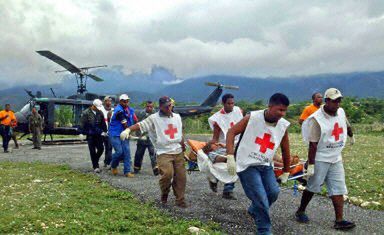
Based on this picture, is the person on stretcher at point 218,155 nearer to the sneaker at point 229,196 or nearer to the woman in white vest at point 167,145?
the woman in white vest at point 167,145

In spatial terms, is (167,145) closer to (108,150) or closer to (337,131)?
(337,131)

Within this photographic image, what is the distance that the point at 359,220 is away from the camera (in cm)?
671

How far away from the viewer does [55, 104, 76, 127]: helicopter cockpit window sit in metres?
24.3

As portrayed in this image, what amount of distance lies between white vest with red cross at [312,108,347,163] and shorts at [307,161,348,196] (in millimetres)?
98

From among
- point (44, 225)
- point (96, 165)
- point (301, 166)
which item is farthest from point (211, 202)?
point (96, 165)

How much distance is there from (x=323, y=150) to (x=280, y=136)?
43.0 inches

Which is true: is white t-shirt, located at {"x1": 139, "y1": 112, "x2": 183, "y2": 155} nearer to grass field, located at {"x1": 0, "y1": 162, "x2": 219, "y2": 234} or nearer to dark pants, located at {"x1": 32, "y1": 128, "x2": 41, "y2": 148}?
grass field, located at {"x1": 0, "y1": 162, "x2": 219, "y2": 234}

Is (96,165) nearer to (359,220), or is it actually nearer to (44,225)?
(44,225)

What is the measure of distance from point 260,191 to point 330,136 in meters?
1.68

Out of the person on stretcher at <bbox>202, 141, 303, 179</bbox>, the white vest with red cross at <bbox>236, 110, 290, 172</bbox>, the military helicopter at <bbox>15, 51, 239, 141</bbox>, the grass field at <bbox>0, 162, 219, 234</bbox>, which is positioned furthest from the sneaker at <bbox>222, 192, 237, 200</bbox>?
the military helicopter at <bbox>15, 51, 239, 141</bbox>

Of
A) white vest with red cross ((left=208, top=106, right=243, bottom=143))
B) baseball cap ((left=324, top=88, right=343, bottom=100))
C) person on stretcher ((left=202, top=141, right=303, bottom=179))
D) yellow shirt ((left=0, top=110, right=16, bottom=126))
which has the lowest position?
person on stretcher ((left=202, top=141, right=303, bottom=179))

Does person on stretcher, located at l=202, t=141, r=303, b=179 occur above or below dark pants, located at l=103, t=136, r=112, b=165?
above

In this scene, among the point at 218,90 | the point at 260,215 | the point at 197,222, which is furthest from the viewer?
the point at 218,90

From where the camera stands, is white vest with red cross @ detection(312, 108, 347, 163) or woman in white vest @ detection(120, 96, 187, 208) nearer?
white vest with red cross @ detection(312, 108, 347, 163)
